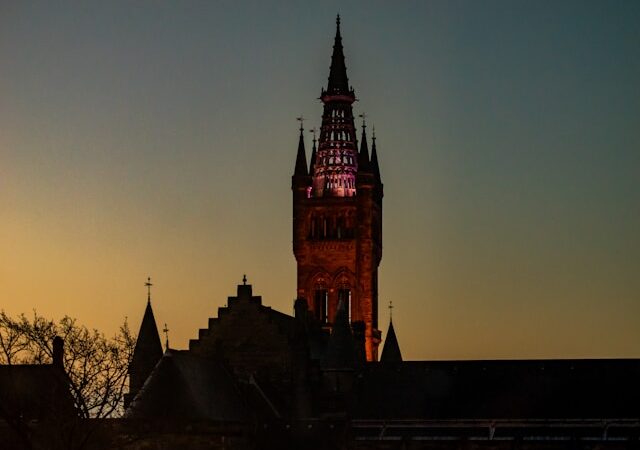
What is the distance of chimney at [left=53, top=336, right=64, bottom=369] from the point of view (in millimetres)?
143875

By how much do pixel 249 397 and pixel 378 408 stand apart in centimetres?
1182

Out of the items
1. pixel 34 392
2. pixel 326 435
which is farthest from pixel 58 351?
pixel 326 435

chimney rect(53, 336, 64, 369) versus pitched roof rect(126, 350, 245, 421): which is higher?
chimney rect(53, 336, 64, 369)

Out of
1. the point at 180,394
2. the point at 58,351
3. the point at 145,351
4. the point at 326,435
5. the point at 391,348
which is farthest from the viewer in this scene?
the point at 391,348

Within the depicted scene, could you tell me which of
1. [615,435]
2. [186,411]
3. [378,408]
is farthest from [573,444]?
[186,411]

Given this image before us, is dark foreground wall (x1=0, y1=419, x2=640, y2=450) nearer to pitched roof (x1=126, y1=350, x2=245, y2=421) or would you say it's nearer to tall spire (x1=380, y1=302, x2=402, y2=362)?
pitched roof (x1=126, y1=350, x2=245, y2=421)

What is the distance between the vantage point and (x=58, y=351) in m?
146

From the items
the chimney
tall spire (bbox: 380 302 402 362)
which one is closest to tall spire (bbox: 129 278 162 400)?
the chimney

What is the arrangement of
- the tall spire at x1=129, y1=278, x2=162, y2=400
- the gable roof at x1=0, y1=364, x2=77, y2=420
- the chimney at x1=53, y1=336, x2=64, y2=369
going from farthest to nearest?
1. the tall spire at x1=129, y1=278, x2=162, y2=400
2. the chimney at x1=53, y1=336, x2=64, y2=369
3. the gable roof at x1=0, y1=364, x2=77, y2=420

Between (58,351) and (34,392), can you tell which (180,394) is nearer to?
(34,392)

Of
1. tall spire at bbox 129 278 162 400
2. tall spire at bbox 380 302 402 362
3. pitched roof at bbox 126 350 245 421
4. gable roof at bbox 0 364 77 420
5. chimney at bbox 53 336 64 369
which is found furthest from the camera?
tall spire at bbox 380 302 402 362

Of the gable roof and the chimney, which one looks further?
the chimney

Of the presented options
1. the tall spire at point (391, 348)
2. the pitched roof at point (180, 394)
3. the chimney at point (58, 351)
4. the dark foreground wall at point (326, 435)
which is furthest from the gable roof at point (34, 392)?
the tall spire at point (391, 348)

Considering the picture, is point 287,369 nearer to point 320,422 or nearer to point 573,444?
point 320,422
